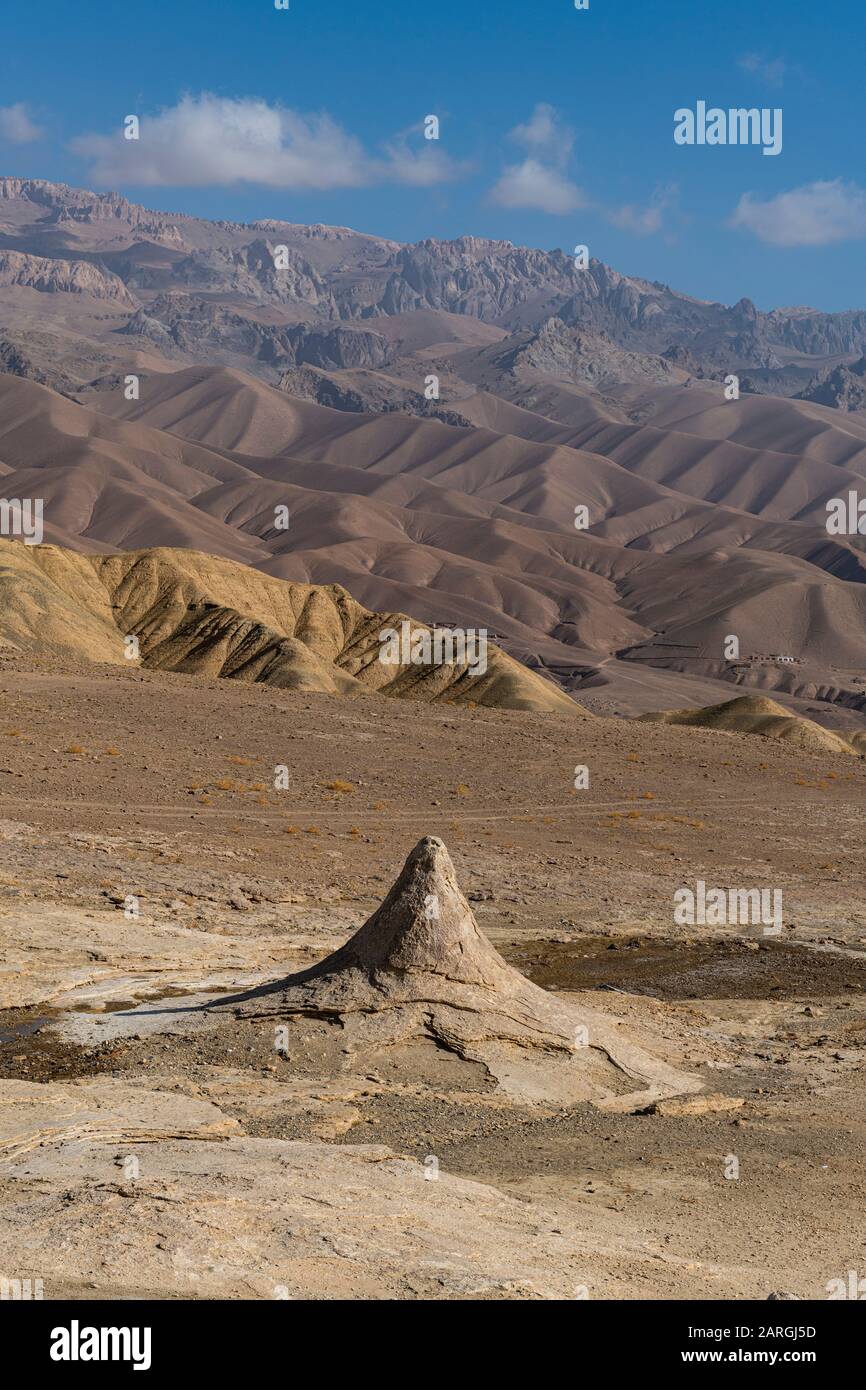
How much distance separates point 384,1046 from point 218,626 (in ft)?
203

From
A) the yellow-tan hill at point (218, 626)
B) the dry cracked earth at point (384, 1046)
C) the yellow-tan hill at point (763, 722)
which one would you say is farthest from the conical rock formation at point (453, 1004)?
the yellow-tan hill at point (763, 722)

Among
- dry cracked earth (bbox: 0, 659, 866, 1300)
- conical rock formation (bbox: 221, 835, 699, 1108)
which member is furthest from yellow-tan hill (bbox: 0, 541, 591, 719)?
conical rock formation (bbox: 221, 835, 699, 1108)

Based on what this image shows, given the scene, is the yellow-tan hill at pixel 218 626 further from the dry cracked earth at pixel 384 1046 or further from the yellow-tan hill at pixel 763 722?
the dry cracked earth at pixel 384 1046

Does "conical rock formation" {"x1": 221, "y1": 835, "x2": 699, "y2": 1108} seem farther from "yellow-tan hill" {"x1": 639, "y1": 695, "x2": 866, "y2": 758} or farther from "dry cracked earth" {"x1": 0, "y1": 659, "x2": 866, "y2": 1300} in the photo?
"yellow-tan hill" {"x1": 639, "y1": 695, "x2": 866, "y2": 758}

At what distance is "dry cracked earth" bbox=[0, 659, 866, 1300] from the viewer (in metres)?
10.9

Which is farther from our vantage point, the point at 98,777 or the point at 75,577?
the point at 75,577

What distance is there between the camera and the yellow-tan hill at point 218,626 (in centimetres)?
6869

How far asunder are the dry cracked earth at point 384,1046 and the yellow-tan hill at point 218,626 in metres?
25.9

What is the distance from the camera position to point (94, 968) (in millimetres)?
20500

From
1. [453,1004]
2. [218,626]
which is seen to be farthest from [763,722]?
[453,1004]

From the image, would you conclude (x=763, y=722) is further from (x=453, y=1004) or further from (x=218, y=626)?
(x=453, y=1004)
